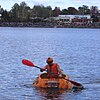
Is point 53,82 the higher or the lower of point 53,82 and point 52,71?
the lower

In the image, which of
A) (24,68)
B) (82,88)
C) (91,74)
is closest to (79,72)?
(91,74)

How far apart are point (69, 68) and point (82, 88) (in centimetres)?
1230

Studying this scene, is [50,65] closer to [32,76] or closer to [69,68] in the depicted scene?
[32,76]

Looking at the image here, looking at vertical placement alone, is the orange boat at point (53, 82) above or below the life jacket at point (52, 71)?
below

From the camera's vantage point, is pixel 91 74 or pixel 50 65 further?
pixel 91 74

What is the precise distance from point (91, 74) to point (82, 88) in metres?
7.82

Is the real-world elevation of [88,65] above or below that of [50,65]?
below

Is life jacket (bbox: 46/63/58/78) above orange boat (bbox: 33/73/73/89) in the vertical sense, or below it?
above

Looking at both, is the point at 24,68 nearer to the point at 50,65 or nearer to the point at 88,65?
the point at 88,65

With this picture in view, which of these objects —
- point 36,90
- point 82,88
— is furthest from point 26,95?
point 82,88

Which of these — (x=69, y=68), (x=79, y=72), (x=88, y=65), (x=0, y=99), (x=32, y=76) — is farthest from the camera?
(x=88, y=65)

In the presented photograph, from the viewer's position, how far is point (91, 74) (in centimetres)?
3712

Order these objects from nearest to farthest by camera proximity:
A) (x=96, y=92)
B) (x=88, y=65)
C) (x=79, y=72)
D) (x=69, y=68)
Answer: (x=96, y=92), (x=79, y=72), (x=69, y=68), (x=88, y=65)

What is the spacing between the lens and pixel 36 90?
93.5ft
